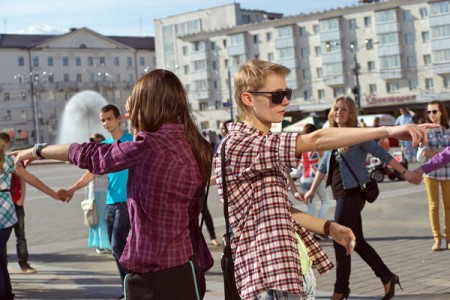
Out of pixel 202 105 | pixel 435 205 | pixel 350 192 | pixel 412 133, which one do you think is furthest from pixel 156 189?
pixel 202 105

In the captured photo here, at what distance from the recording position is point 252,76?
4.46 metres

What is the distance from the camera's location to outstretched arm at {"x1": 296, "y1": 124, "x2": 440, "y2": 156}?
3727 millimetres

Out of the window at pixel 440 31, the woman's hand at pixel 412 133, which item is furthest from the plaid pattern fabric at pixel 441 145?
the window at pixel 440 31

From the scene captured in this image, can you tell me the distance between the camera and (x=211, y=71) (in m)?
115

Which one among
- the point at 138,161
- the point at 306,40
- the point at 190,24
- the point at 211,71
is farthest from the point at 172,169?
the point at 190,24

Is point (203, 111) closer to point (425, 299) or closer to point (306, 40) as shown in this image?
point (306, 40)

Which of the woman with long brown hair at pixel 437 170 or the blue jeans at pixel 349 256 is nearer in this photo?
the blue jeans at pixel 349 256

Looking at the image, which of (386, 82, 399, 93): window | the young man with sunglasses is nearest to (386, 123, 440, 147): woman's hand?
the young man with sunglasses

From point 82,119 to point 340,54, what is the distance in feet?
103

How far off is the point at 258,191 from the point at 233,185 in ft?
0.43

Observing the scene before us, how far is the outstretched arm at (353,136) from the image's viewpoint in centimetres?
373

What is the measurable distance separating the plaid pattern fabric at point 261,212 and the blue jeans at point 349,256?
3.38 m

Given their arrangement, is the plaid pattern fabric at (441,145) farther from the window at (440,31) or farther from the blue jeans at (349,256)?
the window at (440,31)

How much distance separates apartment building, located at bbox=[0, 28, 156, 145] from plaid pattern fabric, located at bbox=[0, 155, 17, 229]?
108052 mm
